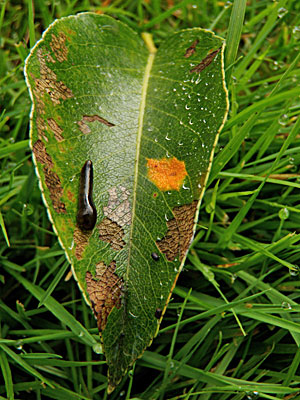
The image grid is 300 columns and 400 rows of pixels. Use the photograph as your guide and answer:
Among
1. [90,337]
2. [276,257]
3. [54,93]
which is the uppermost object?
[54,93]

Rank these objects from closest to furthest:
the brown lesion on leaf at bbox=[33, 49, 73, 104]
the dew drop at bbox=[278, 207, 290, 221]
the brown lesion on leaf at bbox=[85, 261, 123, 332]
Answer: the brown lesion on leaf at bbox=[85, 261, 123, 332], the brown lesion on leaf at bbox=[33, 49, 73, 104], the dew drop at bbox=[278, 207, 290, 221]

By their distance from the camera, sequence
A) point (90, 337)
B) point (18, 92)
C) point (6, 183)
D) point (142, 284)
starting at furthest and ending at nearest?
point (18, 92)
point (6, 183)
point (90, 337)
point (142, 284)

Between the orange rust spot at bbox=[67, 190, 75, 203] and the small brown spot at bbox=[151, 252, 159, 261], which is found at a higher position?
the orange rust spot at bbox=[67, 190, 75, 203]

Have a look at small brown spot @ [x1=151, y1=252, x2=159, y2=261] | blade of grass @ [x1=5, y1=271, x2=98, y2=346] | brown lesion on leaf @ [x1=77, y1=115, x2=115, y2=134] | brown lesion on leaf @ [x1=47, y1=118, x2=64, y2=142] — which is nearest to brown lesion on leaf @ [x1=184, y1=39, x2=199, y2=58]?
brown lesion on leaf @ [x1=77, y1=115, x2=115, y2=134]

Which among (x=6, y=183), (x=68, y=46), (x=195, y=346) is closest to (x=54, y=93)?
(x=68, y=46)

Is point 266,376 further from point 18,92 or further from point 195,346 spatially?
point 18,92

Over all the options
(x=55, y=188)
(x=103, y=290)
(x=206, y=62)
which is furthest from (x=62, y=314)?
(x=206, y=62)

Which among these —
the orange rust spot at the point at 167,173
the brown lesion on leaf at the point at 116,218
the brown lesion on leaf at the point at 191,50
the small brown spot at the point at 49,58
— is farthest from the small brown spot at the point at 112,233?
the brown lesion on leaf at the point at 191,50

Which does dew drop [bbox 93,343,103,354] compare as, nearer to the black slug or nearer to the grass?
the grass

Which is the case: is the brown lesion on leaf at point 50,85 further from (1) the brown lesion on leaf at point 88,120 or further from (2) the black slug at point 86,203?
(2) the black slug at point 86,203
